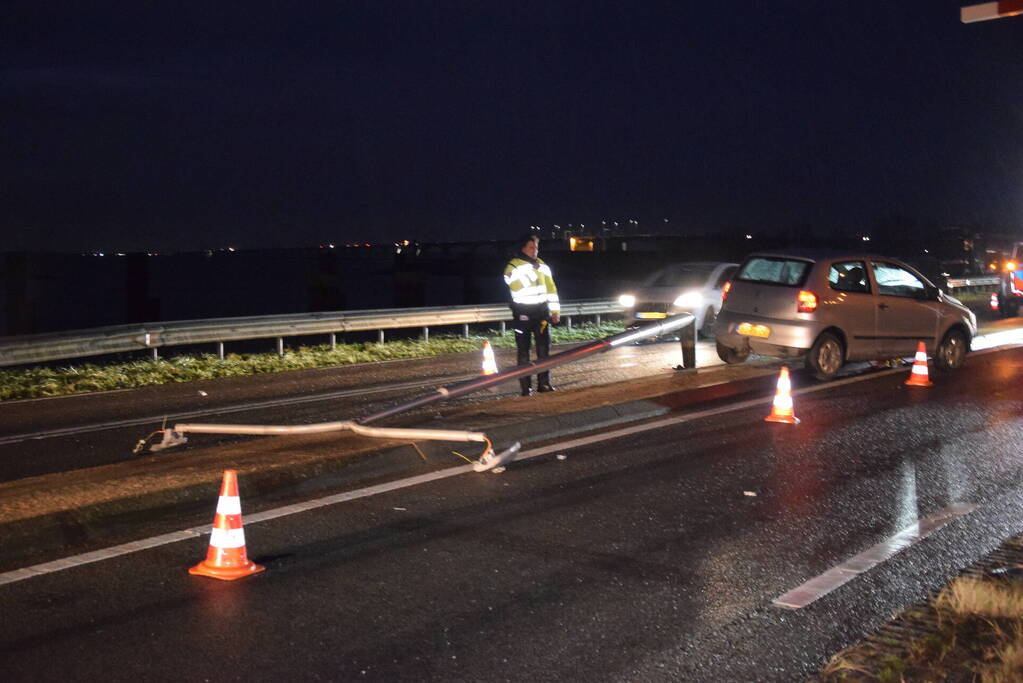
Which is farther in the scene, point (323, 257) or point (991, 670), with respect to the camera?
point (323, 257)

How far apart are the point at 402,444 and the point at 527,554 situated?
284 centimetres

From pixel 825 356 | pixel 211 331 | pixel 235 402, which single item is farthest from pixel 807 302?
pixel 211 331

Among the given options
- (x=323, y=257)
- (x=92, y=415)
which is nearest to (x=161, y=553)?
(x=92, y=415)

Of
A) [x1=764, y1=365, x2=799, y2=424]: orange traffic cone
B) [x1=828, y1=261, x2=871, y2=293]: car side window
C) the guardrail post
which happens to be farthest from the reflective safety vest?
[x1=828, y1=261, x2=871, y2=293]: car side window

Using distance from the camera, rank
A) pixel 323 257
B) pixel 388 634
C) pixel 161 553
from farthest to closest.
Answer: pixel 323 257, pixel 161 553, pixel 388 634

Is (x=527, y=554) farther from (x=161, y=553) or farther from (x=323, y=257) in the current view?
(x=323, y=257)

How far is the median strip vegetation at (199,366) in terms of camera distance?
15.6 m

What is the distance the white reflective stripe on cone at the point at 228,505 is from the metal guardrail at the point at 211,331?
1059 centimetres

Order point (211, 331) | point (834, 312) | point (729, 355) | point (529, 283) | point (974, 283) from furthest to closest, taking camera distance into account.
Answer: point (974, 283), point (211, 331), point (729, 355), point (834, 312), point (529, 283)

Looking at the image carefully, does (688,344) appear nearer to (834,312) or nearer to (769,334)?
(769,334)

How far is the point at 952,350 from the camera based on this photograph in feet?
52.7

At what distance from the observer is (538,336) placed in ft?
44.3

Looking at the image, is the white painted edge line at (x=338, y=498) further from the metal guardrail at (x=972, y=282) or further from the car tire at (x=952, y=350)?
the metal guardrail at (x=972, y=282)

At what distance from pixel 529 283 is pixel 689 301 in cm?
881
